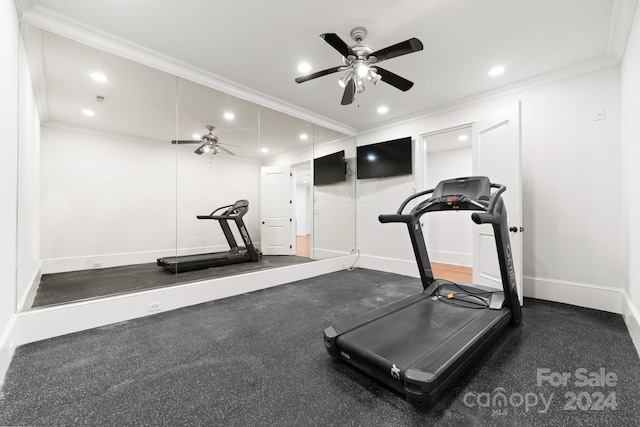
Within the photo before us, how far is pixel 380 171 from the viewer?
16.7 ft

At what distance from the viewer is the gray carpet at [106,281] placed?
2.73 m

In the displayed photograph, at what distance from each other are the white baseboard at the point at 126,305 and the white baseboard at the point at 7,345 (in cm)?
13

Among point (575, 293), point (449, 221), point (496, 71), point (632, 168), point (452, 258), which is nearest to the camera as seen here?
point (632, 168)

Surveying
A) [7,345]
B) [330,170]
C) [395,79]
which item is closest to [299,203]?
[330,170]

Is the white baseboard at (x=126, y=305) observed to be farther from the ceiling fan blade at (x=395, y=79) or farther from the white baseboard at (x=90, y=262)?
the ceiling fan blade at (x=395, y=79)

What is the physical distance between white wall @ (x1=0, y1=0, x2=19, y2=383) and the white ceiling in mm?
580

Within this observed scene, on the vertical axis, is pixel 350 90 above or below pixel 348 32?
below

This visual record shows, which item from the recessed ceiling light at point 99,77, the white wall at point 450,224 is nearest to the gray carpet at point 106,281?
the recessed ceiling light at point 99,77

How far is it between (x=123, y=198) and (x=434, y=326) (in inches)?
151

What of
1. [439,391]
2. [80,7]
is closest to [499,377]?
[439,391]

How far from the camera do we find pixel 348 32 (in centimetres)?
262

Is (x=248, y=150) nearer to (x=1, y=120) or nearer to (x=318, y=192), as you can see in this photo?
(x=318, y=192)

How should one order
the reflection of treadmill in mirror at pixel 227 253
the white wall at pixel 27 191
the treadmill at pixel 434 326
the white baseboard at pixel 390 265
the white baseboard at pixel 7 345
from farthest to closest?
the white baseboard at pixel 390 265 → the reflection of treadmill in mirror at pixel 227 253 → the white wall at pixel 27 191 → the white baseboard at pixel 7 345 → the treadmill at pixel 434 326

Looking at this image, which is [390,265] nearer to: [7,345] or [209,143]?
[209,143]
